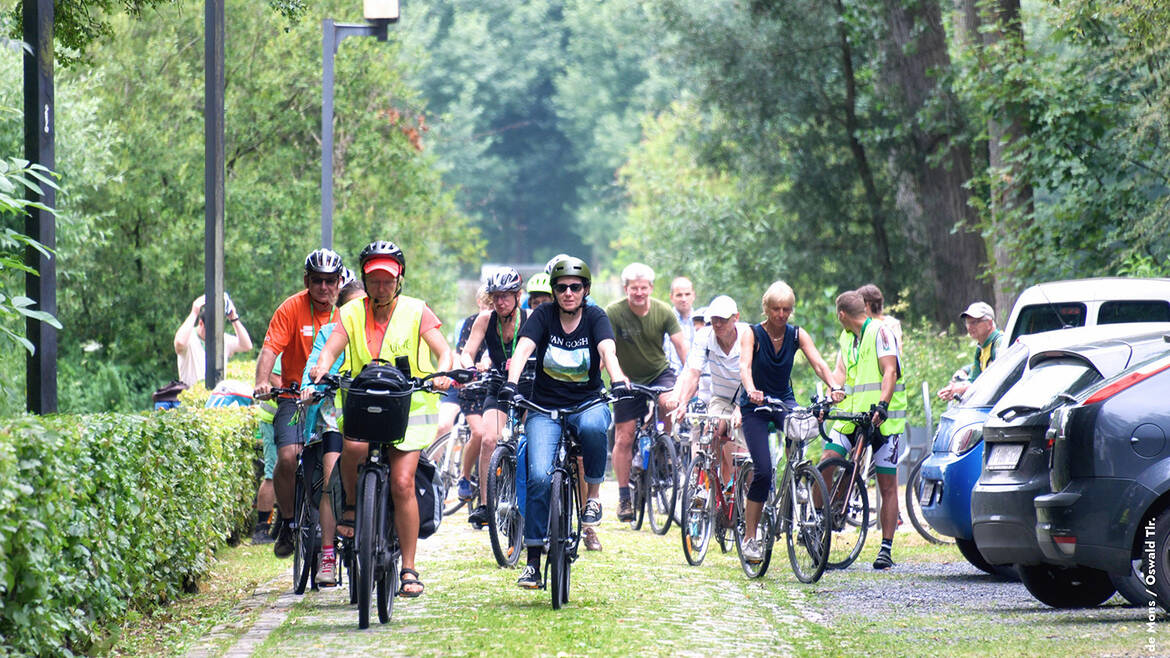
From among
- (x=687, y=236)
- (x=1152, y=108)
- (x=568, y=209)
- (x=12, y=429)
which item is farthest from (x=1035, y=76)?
(x=568, y=209)

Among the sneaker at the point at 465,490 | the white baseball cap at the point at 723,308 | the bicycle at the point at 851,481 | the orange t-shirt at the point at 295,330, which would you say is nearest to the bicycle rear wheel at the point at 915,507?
the bicycle at the point at 851,481

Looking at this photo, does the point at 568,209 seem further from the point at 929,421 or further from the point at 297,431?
the point at 297,431

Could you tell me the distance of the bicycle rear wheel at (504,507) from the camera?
11.5m

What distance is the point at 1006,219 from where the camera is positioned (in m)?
21.4

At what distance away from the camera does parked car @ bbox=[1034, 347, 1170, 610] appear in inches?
330

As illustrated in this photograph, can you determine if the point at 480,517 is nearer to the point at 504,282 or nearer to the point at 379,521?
the point at 504,282

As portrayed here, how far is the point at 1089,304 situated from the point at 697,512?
3130 mm

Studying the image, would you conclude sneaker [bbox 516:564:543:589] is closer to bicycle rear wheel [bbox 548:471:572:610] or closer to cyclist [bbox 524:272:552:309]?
bicycle rear wheel [bbox 548:471:572:610]

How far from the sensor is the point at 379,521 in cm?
863

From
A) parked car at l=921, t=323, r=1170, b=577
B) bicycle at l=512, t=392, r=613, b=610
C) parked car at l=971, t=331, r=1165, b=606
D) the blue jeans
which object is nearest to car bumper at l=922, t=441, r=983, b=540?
parked car at l=921, t=323, r=1170, b=577

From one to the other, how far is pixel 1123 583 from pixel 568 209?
84.2 metres

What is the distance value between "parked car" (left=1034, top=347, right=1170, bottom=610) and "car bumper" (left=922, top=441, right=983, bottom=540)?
209 centimetres

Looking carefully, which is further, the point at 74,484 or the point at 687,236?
the point at 687,236

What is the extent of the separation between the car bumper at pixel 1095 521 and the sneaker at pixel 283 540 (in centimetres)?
460
